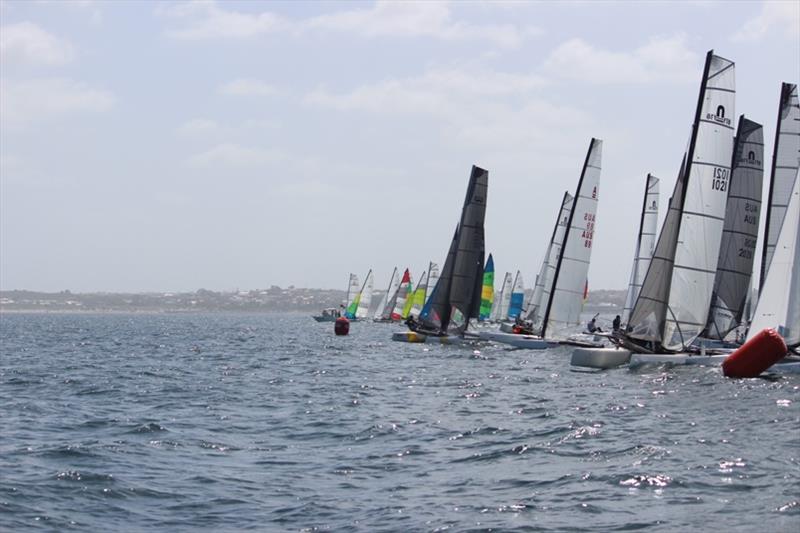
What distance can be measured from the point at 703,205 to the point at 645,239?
15276 mm

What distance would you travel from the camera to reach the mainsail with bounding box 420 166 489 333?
152 feet

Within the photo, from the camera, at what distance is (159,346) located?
188ft

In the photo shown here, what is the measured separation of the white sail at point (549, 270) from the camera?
4831cm

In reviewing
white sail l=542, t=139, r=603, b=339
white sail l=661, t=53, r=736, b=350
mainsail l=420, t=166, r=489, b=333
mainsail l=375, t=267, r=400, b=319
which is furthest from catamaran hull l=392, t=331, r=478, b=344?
mainsail l=375, t=267, r=400, b=319

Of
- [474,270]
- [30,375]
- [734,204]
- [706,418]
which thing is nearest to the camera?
[706,418]

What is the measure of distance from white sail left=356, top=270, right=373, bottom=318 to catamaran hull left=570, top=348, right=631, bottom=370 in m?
74.5

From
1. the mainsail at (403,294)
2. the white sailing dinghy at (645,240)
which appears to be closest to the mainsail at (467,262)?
the white sailing dinghy at (645,240)

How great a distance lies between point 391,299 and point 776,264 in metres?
75.6

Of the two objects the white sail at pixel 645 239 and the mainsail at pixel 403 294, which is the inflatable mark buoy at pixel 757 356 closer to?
the white sail at pixel 645 239

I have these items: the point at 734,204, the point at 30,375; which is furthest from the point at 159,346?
the point at 734,204

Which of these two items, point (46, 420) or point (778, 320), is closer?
point (46, 420)

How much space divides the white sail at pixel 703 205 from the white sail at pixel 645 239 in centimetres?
1389

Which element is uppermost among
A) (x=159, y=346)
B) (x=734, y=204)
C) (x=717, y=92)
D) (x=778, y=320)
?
(x=717, y=92)

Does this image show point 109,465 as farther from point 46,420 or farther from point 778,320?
point 778,320
